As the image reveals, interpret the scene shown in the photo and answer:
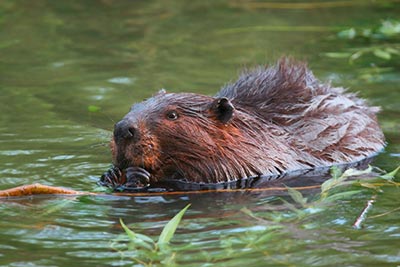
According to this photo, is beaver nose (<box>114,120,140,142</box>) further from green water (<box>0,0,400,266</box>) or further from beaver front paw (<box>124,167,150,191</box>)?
green water (<box>0,0,400,266</box>)

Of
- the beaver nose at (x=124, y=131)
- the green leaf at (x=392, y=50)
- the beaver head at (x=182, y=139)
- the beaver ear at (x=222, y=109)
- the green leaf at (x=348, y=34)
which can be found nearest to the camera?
the beaver nose at (x=124, y=131)

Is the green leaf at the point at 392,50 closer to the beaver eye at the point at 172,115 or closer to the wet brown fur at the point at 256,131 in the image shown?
the wet brown fur at the point at 256,131

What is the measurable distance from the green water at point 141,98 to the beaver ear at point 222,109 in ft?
1.85

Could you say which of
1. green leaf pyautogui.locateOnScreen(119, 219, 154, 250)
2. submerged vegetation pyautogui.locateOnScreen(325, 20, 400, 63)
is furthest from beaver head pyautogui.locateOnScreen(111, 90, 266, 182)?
submerged vegetation pyautogui.locateOnScreen(325, 20, 400, 63)

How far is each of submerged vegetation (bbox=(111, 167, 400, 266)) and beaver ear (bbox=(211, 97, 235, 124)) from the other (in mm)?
845

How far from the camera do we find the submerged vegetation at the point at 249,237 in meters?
4.91

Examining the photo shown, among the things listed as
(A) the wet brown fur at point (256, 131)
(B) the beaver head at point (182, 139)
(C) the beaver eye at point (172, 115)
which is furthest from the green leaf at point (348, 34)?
(C) the beaver eye at point (172, 115)

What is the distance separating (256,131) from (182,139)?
2.12ft

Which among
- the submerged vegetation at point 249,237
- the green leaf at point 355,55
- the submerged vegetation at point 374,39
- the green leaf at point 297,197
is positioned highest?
the submerged vegetation at point 374,39

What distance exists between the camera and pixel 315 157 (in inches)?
283

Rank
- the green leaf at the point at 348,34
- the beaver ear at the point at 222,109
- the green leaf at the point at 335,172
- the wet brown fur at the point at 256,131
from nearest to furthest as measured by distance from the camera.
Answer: the green leaf at the point at 335,172 → the wet brown fur at the point at 256,131 → the beaver ear at the point at 222,109 → the green leaf at the point at 348,34

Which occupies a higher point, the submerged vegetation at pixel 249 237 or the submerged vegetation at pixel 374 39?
the submerged vegetation at pixel 374 39

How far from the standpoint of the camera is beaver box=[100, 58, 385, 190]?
256 inches

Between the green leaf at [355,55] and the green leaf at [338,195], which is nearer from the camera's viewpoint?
the green leaf at [338,195]
